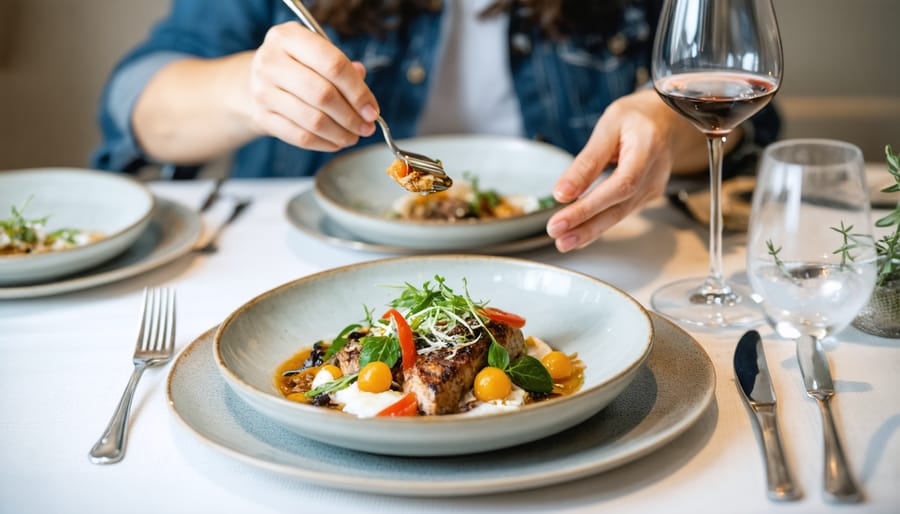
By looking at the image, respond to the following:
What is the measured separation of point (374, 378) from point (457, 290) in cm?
34

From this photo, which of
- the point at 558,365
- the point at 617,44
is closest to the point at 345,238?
the point at 558,365

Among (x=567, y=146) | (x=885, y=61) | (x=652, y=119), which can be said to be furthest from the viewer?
(x=885, y=61)

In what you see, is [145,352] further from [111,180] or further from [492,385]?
[111,180]

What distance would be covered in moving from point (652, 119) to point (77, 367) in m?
0.95

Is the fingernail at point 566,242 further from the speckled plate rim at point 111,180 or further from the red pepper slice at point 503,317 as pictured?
the speckled plate rim at point 111,180

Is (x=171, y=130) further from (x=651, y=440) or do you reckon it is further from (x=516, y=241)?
(x=651, y=440)

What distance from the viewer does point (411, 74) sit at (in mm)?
2371

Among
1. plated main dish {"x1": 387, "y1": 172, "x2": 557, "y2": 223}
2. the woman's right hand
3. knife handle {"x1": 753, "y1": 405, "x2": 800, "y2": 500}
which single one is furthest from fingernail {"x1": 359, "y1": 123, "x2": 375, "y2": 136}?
knife handle {"x1": 753, "y1": 405, "x2": 800, "y2": 500}

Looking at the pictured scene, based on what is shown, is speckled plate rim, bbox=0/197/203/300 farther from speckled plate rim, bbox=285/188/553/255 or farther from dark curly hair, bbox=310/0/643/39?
dark curly hair, bbox=310/0/643/39

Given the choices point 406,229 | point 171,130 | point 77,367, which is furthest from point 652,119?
point 171,130

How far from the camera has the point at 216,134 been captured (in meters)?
2.03

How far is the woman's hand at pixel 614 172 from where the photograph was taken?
1.29 m

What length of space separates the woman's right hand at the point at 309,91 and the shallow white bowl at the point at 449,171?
17 cm

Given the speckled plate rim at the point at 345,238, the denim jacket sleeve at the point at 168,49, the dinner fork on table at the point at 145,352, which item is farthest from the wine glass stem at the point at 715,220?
the denim jacket sleeve at the point at 168,49
